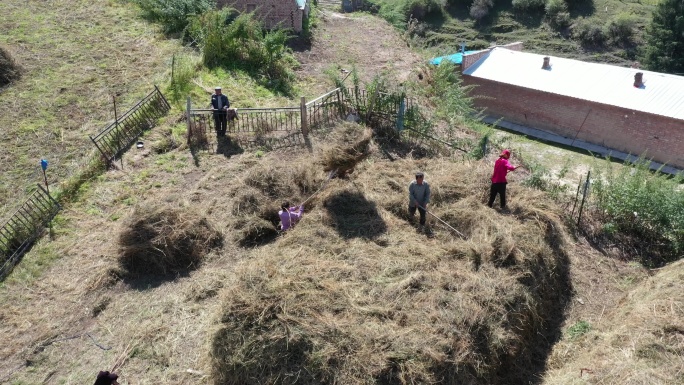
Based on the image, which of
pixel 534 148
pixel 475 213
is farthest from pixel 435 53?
pixel 475 213

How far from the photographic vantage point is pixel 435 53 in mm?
24719

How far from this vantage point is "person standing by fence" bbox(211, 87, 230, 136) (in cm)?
1297

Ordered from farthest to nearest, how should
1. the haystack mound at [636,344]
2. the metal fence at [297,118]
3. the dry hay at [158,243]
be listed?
the metal fence at [297,118]
the dry hay at [158,243]
the haystack mound at [636,344]

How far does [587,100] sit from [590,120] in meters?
1.00

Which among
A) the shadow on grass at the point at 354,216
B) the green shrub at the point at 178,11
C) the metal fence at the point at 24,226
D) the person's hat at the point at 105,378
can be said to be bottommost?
the metal fence at the point at 24,226

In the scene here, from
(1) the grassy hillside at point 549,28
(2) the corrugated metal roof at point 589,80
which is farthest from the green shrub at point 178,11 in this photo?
(1) the grassy hillside at point 549,28

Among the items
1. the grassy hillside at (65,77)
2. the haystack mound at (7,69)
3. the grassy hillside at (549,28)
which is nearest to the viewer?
the grassy hillside at (65,77)

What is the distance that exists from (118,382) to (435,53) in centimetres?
2196

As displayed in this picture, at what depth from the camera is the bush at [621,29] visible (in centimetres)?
4009

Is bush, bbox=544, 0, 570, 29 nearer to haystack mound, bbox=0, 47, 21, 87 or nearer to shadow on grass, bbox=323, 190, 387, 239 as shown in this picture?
shadow on grass, bbox=323, 190, 387, 239

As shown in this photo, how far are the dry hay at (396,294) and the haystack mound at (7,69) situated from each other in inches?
455

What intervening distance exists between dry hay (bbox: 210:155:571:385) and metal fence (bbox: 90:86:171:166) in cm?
595

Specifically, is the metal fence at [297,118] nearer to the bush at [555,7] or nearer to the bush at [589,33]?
the bush at [589,33]

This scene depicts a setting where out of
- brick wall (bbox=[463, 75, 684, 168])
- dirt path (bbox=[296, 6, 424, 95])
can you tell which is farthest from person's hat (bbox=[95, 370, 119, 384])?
brick wall (bbox=[463, 75, 684, 168])
